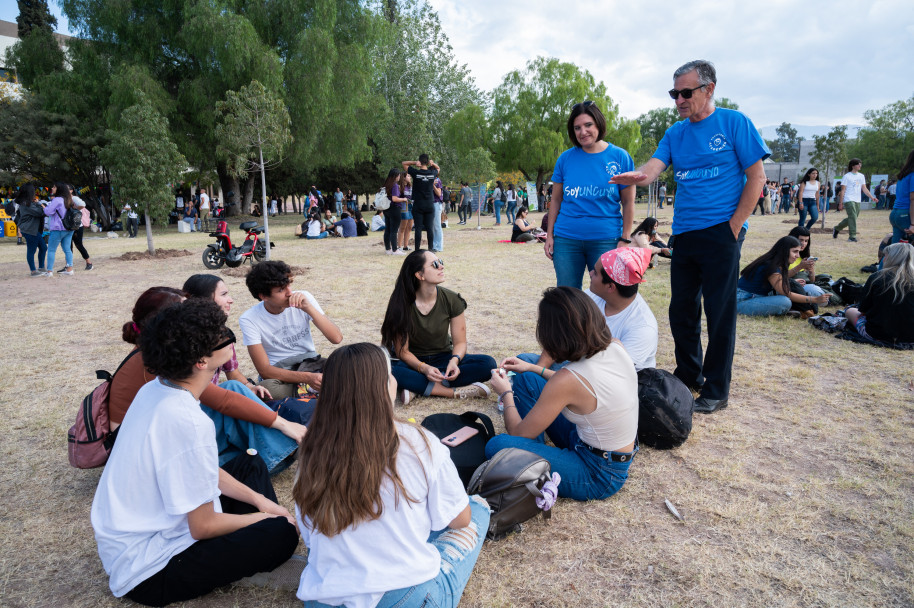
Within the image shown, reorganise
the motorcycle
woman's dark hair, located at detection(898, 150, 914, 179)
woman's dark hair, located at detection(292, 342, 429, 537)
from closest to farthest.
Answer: woman's dark hair, located at detection(292, 342, 429, 537) → woman's dark hair, located at detection(898, 150, 914, 179) → the motorcycle

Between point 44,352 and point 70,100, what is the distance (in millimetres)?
21136

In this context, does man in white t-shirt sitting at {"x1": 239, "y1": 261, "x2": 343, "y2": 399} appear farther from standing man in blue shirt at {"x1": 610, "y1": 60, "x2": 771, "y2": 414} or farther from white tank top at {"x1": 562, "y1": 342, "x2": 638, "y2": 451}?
standing man in blue shirt at {"x1": 610, "y1": 60, "x2": 771, "y2": 414}

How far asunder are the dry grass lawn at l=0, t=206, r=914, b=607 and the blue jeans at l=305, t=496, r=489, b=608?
28 cm

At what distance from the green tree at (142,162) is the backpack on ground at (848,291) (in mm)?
13531

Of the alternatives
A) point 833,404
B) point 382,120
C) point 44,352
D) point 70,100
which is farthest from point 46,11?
point 833,404

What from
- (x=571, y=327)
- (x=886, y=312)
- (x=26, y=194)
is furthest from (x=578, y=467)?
(x=26, y=194)

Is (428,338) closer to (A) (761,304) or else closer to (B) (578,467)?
(B) (578,467)

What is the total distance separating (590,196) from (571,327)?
79.6 inches

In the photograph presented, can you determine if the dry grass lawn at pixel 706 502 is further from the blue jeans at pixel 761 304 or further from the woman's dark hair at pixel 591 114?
the woman's dark hair at pixel 591 114

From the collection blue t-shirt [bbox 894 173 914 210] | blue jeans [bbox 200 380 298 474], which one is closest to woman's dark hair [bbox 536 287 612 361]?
blue jeans [bbox 200 380 298 474]

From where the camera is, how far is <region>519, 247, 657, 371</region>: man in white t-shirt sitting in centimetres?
321

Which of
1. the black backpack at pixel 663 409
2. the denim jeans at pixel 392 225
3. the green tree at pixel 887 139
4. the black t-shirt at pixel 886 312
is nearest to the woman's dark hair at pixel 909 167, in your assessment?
the black t-shirt at pixel 886 312

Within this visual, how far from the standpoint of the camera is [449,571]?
1.90m

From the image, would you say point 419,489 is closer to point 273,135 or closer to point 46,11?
point 273,135
